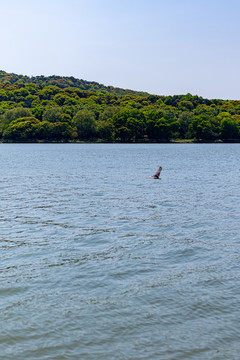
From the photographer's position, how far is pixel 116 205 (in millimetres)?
28469

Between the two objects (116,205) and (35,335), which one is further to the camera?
(116,205)

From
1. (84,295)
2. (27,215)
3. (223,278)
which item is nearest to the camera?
(84,295)

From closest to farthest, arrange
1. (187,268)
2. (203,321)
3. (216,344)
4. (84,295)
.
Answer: (216,344) < (203,321) < (84,295) < (187,268)

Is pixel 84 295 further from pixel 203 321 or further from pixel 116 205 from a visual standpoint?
pixel 116 205

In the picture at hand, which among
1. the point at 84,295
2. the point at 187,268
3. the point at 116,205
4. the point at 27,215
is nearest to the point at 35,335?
the point at 84,295

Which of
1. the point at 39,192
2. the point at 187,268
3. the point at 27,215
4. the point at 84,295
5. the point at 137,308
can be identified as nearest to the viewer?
the point at 137,308

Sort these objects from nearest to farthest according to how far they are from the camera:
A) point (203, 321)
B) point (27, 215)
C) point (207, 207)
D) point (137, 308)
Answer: point (203, 321) < point (137, 308) < point (27, 215) < point (207, 207)

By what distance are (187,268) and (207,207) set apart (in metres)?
13.3

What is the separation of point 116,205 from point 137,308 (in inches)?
677

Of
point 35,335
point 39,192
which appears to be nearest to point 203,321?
point 35,335

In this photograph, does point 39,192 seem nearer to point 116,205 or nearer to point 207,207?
point 116,205

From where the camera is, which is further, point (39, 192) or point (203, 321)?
point (39, 192)

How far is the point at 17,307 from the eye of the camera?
37.4 feet

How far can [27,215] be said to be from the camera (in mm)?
24516
